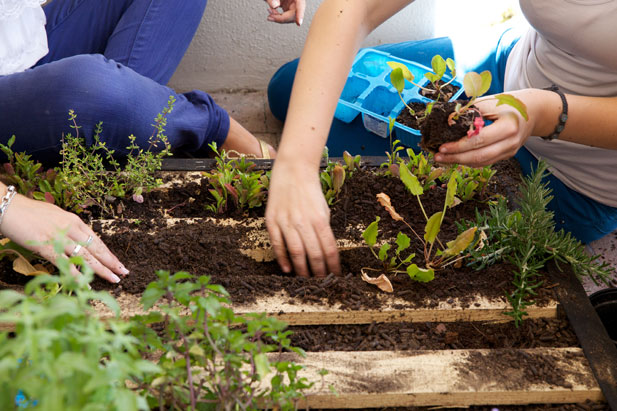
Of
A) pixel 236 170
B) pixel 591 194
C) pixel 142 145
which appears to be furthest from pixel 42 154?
pixel 591 194

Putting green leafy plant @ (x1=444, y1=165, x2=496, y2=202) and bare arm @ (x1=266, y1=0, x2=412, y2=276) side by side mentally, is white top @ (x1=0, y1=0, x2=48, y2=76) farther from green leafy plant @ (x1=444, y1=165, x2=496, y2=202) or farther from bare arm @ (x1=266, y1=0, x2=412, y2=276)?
green leafy plant @ (x1=444, y1=165, x2=496, y2=202)

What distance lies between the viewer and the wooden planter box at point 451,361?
1091 mm

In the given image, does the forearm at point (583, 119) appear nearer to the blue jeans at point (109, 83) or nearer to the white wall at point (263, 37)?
the blue jeans at point (109, 83)

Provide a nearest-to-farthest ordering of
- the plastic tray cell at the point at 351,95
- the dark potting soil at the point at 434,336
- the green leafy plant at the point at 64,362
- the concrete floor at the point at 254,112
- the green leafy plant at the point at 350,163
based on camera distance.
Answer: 1. the green leafy plant at the point at 64,362
2. the dark potting soil at the point at 434,336
3. the green leafy plant at the point at 350,163
4. the plastic tray cell at the point at 351,95
5. the concrete floor at the point at 254,112

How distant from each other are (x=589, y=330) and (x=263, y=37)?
8.17ft

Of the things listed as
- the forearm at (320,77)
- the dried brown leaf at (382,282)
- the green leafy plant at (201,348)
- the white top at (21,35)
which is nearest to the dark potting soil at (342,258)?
the dried brown leaf at (382,282)

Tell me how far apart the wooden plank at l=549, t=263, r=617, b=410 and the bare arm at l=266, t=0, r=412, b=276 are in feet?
1.79

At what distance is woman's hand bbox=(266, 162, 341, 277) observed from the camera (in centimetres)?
128

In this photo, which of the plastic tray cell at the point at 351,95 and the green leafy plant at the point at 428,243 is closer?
the green leafy plant at the point at 428,243

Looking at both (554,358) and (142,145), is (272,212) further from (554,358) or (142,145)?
(142,145)

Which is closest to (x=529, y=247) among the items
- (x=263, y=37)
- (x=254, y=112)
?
(x=254, y=112)

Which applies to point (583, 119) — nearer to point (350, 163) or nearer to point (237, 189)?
point (350, 163)

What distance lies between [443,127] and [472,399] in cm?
61

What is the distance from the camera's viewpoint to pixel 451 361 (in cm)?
116
